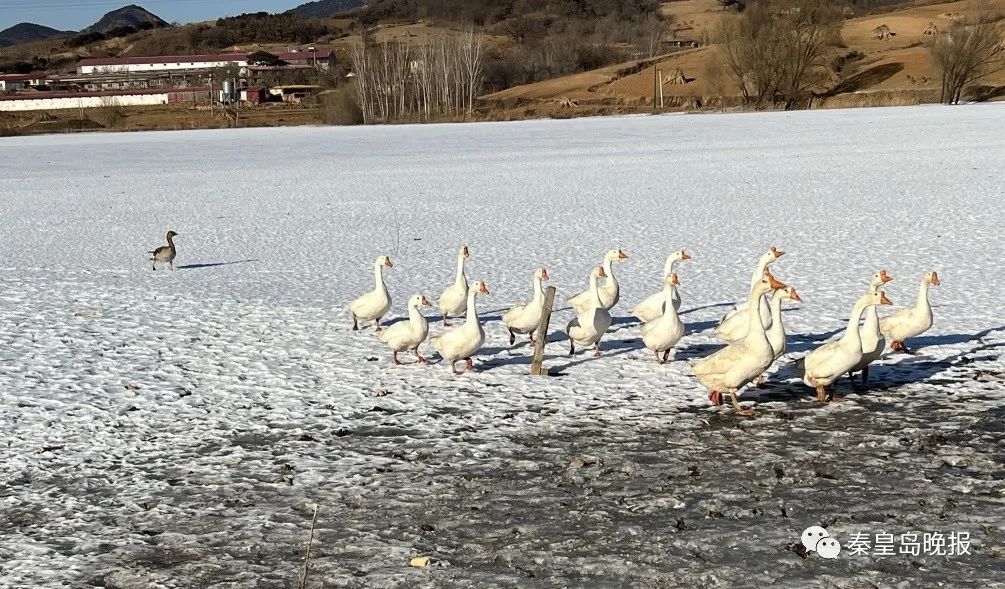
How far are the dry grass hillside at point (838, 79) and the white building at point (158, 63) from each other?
51146mm

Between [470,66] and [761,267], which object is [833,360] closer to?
[761,267]

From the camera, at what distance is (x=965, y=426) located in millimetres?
6695

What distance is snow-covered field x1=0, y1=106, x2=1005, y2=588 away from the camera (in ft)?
16.9

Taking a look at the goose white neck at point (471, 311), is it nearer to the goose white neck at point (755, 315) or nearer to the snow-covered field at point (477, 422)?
the snow-covered field at point (477, 422)

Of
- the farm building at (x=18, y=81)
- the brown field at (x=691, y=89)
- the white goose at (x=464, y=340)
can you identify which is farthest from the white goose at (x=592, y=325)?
the farm building at (x=18, y=81)

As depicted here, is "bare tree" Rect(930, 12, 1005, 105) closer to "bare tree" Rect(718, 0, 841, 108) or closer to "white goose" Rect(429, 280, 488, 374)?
"bare tree" Rect(718, 0, 841, 108)

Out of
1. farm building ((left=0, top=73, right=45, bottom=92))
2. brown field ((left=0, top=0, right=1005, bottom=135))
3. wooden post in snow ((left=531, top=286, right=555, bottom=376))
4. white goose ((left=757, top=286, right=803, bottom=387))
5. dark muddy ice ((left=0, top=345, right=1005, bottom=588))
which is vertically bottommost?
dark muddy ice ((left=0, top=345, right=1005, bottom=588))

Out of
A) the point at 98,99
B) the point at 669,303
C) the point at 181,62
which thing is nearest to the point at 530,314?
the point at 669,303

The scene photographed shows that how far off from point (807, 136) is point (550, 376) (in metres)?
32.3

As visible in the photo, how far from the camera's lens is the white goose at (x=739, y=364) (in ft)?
23.0

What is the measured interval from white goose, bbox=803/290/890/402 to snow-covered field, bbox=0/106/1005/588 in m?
0.19

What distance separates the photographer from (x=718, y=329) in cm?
878

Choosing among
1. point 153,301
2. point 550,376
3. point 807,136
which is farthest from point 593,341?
point 807,136

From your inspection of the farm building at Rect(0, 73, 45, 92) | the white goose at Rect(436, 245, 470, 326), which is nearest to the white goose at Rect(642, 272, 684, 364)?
the white goose at Rect(436, 245, 470, 326)
